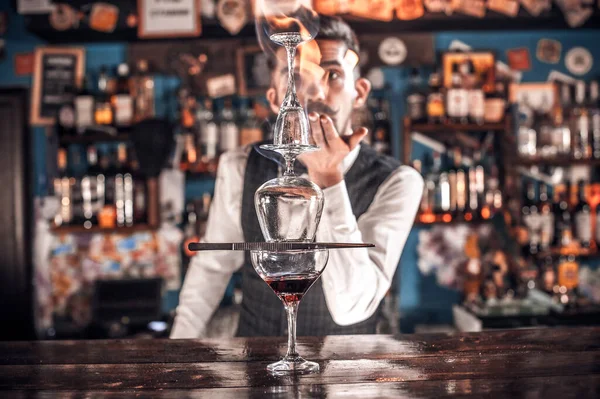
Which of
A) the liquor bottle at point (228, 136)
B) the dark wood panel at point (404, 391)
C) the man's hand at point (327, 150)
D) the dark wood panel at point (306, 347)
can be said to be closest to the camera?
the dark wood panel at point (404, 391)

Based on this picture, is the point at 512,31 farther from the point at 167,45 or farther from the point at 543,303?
the point at 167,45

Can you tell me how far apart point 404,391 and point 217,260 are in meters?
1.00

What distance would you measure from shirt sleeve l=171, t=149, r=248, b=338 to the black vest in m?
0.05

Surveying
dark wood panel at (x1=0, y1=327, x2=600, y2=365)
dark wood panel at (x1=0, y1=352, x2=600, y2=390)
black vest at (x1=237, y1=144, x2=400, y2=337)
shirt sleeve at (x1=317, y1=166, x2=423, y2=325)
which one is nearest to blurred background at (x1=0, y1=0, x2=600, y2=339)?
black vest at (x1=237, y1=144, x2=400, y2=337)

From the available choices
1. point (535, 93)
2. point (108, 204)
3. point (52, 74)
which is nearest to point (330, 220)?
point (108, 204)

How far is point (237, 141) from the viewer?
3.68m

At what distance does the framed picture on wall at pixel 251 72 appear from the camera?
12.6 feet

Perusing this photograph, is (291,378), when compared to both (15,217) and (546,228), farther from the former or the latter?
(15,217)

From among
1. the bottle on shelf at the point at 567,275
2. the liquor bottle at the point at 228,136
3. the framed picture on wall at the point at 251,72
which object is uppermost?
the framed picture on wall at the point at 251,72

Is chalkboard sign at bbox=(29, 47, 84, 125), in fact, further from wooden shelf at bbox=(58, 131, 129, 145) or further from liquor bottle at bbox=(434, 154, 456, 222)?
liquor bottle at bbox=(434, 154, 456, 222)

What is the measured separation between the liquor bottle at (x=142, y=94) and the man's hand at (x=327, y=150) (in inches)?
107

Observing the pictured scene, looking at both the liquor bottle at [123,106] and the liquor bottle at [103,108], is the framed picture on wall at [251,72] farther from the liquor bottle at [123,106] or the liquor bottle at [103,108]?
the liquor bottle at [103,108]

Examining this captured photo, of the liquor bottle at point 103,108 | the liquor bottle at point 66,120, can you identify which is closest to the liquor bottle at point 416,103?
the liquor bottle at point 103,108

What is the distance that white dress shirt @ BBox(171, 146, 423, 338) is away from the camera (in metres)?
1.36
